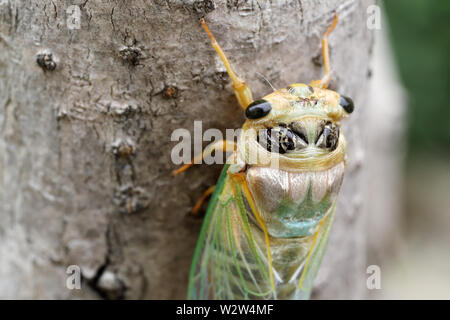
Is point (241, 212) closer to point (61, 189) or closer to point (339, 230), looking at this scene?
point (339, 230)

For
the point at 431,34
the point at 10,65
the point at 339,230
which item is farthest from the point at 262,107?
the point at 431,34

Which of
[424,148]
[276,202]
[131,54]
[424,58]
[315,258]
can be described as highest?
[424,58]

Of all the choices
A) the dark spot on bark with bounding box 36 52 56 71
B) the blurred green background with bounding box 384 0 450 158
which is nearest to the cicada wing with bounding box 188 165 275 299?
the dark spot on bark with bounding box 36 52 56 71

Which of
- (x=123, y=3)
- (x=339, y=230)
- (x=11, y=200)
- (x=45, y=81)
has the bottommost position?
(x=339, y=230)

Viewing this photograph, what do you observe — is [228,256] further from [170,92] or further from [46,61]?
[46,61]

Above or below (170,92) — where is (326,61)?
above

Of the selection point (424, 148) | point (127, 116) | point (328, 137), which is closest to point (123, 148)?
point (127, 116)
